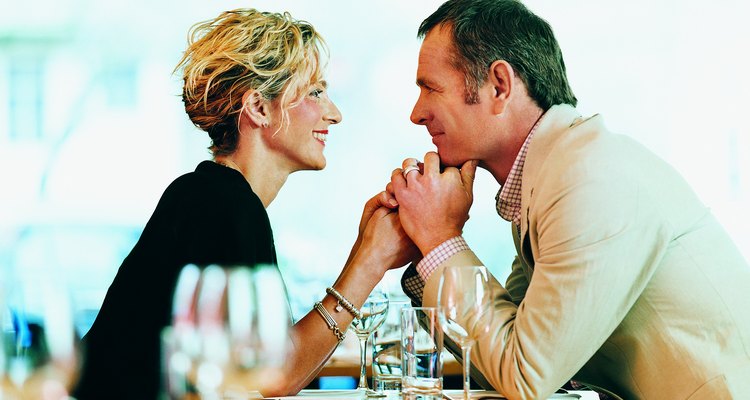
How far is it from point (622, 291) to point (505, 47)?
64 centimetres

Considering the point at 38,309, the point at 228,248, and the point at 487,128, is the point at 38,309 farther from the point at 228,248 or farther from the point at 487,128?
the point at 487,128

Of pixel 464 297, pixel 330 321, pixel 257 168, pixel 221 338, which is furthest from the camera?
pixel 257 168

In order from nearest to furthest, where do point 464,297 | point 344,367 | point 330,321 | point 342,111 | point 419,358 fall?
1. point 464,297
2. point 419,358
3. point 330,321
4. point 344,367
5. point 342,111

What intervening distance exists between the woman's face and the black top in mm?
302

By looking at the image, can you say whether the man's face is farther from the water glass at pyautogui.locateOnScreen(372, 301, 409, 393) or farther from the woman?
the water glass at pyautogui.locateOnScreen(372, 301, 409, 393)

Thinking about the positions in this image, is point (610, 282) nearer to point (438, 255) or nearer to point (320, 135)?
point (438, 255)

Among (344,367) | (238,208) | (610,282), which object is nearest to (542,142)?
(610,282)

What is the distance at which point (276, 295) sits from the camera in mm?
1126

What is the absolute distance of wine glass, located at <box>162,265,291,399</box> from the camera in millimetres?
941

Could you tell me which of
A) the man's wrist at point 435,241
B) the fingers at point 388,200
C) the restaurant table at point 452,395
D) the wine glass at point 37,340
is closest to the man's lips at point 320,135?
the fingers at point 388,200

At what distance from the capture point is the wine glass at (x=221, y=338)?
0.94 metres

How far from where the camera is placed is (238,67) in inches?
76.8

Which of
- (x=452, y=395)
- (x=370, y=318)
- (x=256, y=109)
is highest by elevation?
(x=256, y=109)

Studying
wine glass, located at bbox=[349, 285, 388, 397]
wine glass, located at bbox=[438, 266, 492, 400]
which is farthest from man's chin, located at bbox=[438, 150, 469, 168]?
wine glass, located at bbox=[438, 266, 492, 400]
